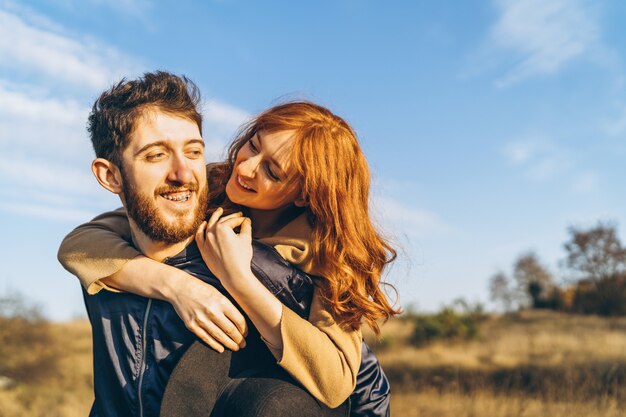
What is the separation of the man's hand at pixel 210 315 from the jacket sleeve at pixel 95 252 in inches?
19.4

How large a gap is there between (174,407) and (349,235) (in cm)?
114

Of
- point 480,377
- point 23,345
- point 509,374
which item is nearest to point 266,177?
point 480,377

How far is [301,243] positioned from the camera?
126 inches

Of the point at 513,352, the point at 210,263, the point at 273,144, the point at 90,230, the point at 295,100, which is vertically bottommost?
the point at 513,352

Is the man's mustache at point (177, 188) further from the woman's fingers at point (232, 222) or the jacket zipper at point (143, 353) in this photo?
the jacket zipper at point (143, 353)

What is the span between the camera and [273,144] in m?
3.32

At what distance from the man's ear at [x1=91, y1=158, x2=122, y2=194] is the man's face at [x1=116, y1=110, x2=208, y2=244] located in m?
0.14

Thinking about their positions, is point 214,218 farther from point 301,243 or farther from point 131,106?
point 131,106

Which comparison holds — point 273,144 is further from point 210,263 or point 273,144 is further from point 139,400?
point 139,400

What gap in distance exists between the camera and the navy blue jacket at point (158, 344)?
307 cm

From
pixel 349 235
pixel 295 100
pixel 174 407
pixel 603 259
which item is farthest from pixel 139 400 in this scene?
pixel 603 259

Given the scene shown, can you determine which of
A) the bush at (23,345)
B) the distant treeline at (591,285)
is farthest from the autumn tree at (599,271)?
the bush at (23,345)

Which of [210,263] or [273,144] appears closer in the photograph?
[210,263]

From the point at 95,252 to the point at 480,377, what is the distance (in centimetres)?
1464
